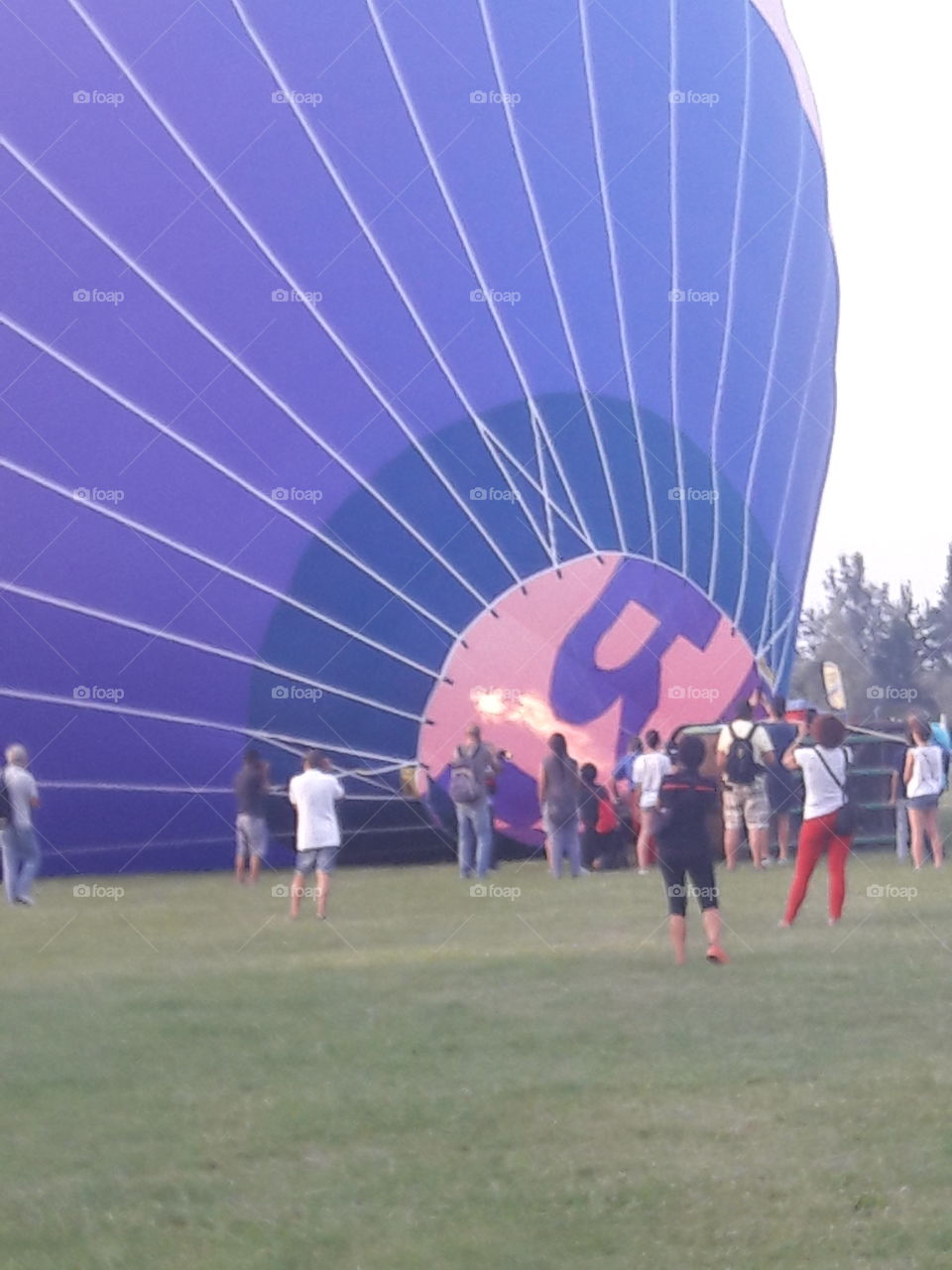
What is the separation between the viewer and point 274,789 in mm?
13781

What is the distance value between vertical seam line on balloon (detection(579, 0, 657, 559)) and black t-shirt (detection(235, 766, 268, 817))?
2.99 m

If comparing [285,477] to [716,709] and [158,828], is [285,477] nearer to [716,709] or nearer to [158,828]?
[158,828]

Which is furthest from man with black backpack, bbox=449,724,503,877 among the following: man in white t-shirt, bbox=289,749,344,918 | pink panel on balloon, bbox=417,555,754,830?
man in white t-shirt, bbox=289,749,344,918

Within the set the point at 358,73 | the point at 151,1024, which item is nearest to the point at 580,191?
the point at 358,73

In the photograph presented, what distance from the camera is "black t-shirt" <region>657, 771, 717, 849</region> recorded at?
9.30m

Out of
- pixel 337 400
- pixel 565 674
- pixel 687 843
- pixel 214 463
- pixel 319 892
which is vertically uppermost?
pixel 337 400

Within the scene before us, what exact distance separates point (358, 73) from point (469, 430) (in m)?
2.45

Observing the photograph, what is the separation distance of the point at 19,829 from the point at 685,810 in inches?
209

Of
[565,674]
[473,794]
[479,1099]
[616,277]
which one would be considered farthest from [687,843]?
[616,277]

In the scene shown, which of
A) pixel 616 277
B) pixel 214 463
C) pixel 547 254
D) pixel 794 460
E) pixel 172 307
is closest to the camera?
pixel 172 307

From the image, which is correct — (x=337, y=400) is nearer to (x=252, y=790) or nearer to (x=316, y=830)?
(x=252, y=790)

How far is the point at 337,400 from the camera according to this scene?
13547 mm

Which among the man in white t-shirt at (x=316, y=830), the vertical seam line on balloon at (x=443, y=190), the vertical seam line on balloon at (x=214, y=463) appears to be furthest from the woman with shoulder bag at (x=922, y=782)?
the man in white t-shirt at (x=316, y=830)

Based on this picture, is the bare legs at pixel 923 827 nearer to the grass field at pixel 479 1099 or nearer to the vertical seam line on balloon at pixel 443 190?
the vertical seam line on balloon at pixel 443 190
